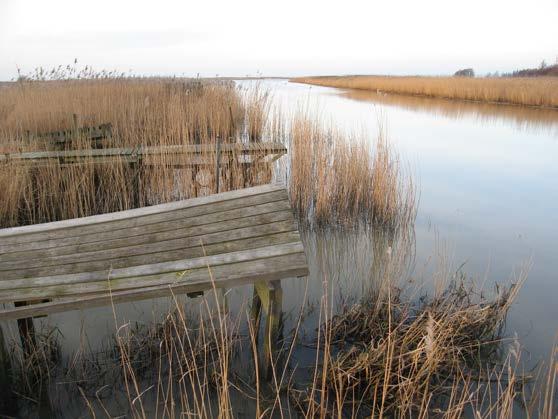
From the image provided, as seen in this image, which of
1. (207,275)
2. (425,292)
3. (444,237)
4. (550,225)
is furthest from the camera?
(550,225)

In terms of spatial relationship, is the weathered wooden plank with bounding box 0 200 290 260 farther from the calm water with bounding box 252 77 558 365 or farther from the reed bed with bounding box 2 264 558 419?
the calm water with bounding box 252 77 558 365

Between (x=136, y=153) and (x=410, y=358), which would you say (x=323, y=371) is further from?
(x=136, y=153)

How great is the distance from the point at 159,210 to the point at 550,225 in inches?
166

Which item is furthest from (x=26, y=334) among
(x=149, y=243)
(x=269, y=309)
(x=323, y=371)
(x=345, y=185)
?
(x=345, y=185)

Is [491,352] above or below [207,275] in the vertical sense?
below

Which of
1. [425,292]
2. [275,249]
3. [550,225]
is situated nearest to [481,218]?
[550,225]

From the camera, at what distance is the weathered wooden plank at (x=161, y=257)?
1.88m

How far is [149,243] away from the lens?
2.06m

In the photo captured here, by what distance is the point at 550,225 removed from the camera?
458 centimetres

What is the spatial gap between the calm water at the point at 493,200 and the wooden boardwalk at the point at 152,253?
1609 mm

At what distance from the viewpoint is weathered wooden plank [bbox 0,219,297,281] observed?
1948mm

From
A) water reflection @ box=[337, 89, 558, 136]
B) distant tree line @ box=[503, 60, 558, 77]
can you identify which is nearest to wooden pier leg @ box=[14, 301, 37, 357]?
water reflection @ box=[337, 89, 558, 136]

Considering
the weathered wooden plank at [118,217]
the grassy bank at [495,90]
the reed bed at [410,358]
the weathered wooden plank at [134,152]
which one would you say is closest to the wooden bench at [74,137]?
the weathered wooden plank at [134,152]

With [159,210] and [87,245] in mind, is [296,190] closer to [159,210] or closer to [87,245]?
[159,210]
